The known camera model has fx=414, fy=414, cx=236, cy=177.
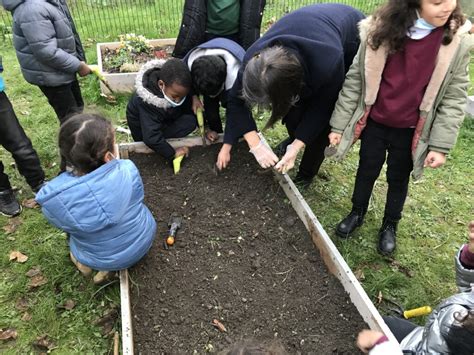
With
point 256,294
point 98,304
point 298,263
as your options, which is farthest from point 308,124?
point 98,304

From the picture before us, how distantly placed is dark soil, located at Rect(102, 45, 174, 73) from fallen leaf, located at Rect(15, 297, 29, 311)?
10.6 ft

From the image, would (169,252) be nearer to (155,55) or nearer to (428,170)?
(428,170)

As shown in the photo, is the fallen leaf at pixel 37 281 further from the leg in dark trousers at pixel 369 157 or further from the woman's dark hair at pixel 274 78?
the leg in dark trousers at pixel 369 157

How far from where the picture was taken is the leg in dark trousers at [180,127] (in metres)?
3.64

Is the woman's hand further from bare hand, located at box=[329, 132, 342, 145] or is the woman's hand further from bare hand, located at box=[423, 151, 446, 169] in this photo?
bare hand, located at box=[423, 151, 446, 169]

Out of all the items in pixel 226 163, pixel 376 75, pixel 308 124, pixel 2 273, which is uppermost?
pixel 376 75

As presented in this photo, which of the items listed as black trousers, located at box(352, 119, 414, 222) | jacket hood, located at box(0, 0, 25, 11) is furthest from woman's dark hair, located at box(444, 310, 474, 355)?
jacket hood, located at box(0, 0, 25, 11)

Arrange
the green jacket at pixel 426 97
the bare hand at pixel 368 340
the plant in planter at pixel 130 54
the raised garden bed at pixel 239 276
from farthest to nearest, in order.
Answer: the plant in planter at pixel 130 54, the raised garden bed at pixel 239 276, the green jacket at pixel 426 97, the bare hand at pixel 368 340

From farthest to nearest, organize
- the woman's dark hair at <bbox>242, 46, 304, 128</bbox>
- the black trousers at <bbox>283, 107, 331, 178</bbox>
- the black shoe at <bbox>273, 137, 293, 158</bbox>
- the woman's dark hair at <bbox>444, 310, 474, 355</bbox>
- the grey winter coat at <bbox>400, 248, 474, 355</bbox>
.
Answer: the black shoe at <bbox>273, 137, 293, 158</bbox> → the black trousers at <bbox>283, 107, 331, 178</bbox> → the woman's dark hair at <bbox>242, 46, 304, 128</bbox> → the grey winter coat at <bbox>400, 248, 474, 355</bbox> → the woman's dark hair at <bbox>444, 310, 474, 355</bbox>

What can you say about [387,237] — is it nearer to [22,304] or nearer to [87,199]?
[87,199]

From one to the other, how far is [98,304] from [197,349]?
0.81 m

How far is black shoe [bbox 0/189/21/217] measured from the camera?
332 cm

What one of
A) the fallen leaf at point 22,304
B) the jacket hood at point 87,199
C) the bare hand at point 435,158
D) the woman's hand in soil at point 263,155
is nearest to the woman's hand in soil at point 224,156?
the woman's hand in soil at point 263,155

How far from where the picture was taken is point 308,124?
2.85 meters
